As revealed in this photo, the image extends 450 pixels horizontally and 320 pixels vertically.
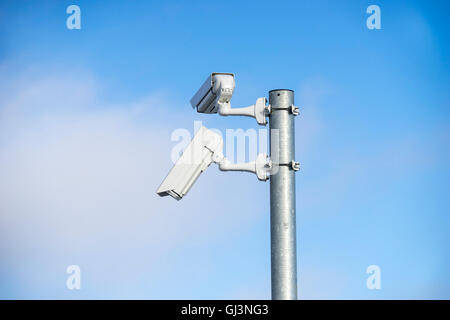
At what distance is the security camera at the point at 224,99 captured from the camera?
29.7ft

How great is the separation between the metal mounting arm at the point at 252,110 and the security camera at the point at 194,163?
366 mm

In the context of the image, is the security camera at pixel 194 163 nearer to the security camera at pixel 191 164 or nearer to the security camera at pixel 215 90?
the security camera at pixel 191 164

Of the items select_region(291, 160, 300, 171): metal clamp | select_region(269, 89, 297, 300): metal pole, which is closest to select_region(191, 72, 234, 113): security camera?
select_region(269, 89, 297, 300): metal pole

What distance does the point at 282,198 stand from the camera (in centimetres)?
869

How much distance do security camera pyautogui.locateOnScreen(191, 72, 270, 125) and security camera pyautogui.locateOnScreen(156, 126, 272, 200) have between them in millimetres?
410

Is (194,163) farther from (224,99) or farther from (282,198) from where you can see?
(282,198)

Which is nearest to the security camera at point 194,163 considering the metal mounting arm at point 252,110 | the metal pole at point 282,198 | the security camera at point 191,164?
the security camera at point 191,164

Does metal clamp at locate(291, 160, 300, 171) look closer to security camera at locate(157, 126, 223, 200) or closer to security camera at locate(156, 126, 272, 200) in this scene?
security camera at locate(156, 126, 272, 200)

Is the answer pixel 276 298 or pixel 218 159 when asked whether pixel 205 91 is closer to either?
pixel 218 159

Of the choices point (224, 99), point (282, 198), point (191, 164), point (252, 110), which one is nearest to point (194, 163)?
point (191, 164)
